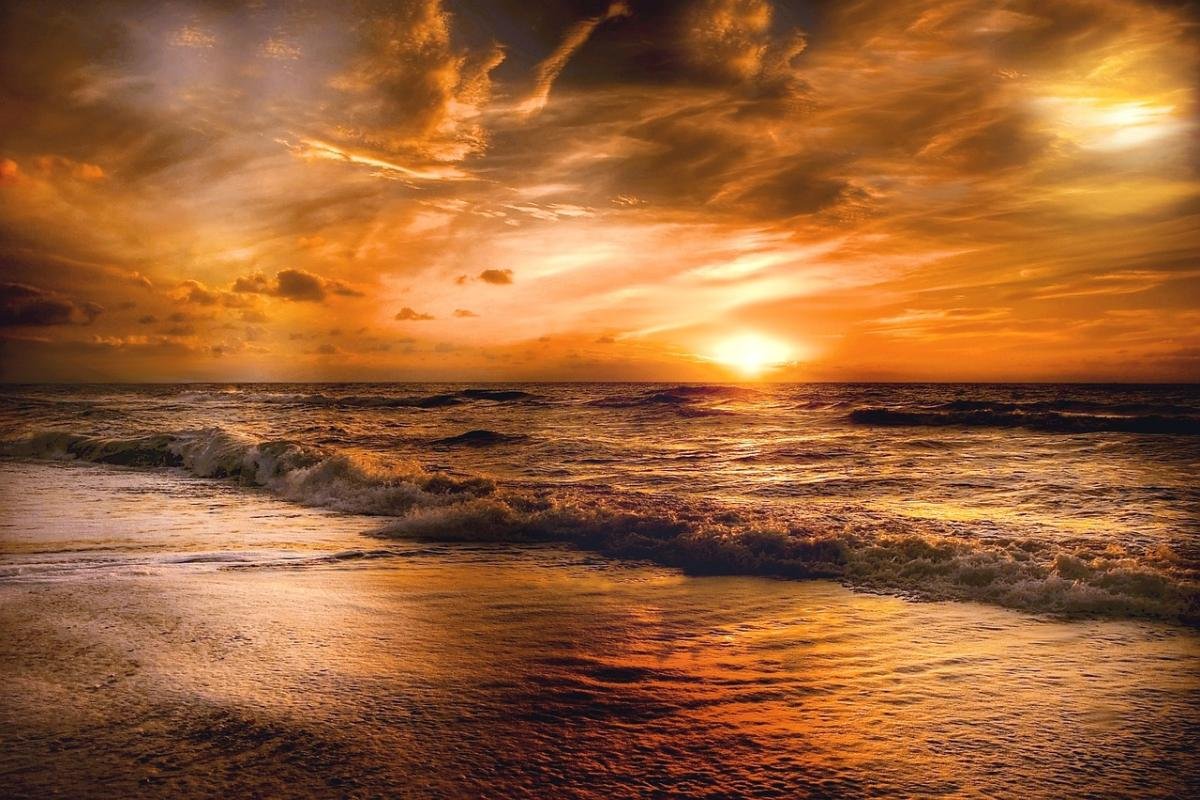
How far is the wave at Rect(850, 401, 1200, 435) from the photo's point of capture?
31.2m

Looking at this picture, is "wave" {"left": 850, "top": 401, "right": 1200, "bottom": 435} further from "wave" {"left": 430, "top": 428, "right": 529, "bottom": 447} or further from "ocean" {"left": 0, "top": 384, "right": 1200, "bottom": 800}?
"ocean" {"left": 0, "top": 384, "right": 1200, "bottom": 800}

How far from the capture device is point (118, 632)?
571 centimetres

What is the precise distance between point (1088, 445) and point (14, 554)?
2834 centimetres

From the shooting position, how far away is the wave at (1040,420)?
1230 inches

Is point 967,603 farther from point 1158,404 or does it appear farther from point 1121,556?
point 1158,404

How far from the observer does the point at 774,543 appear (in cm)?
955

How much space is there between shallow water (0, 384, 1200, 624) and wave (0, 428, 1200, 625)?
1.2 inches

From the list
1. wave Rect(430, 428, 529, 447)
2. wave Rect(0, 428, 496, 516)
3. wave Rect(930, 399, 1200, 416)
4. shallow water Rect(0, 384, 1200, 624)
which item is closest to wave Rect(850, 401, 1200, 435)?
shallow water Rect(0, 384, 1200, 624)

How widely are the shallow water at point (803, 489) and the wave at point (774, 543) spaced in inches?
1.2

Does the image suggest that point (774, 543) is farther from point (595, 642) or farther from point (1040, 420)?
point (1040, 420)

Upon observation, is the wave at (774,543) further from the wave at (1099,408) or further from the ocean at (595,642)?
the wave at (1099,408)

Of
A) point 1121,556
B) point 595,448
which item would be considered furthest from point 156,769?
point 595,448

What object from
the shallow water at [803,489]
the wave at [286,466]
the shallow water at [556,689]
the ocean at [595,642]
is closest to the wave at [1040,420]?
the shallow water at [803,489]

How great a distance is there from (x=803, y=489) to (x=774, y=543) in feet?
23.0
